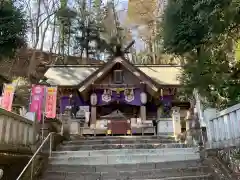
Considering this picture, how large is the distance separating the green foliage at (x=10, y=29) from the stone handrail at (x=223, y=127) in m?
9.23

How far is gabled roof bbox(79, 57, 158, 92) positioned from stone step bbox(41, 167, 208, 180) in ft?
31.9

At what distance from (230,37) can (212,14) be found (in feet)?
3.76

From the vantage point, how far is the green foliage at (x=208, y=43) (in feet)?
17.1

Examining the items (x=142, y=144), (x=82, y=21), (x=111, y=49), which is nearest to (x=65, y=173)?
(x=142, y=144)

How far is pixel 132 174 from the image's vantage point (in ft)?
21.3

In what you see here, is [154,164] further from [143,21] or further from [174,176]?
[143,21]

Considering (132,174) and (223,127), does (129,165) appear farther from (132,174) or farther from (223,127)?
(223,127)

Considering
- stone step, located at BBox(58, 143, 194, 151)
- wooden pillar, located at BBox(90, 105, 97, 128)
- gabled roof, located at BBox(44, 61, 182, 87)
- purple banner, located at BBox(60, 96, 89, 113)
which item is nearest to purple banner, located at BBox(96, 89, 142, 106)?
wooden pillar, located at BBox(90, 105, 97, 128)

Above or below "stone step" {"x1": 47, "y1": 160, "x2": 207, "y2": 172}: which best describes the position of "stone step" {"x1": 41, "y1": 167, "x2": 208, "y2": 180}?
below

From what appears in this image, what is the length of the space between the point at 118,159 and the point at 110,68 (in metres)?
10.2

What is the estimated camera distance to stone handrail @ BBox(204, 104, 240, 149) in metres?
5.61

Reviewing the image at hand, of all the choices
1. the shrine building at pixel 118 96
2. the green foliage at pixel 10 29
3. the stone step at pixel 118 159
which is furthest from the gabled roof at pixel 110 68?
the stone step at pixel 118 159

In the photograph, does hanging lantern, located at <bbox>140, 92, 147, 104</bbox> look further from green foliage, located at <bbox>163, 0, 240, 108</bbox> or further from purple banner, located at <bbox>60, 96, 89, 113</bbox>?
green foliage, located at <bbox>163, 0, 240, 108</bbox>

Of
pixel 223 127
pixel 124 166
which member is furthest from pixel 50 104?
pixel 223 127
